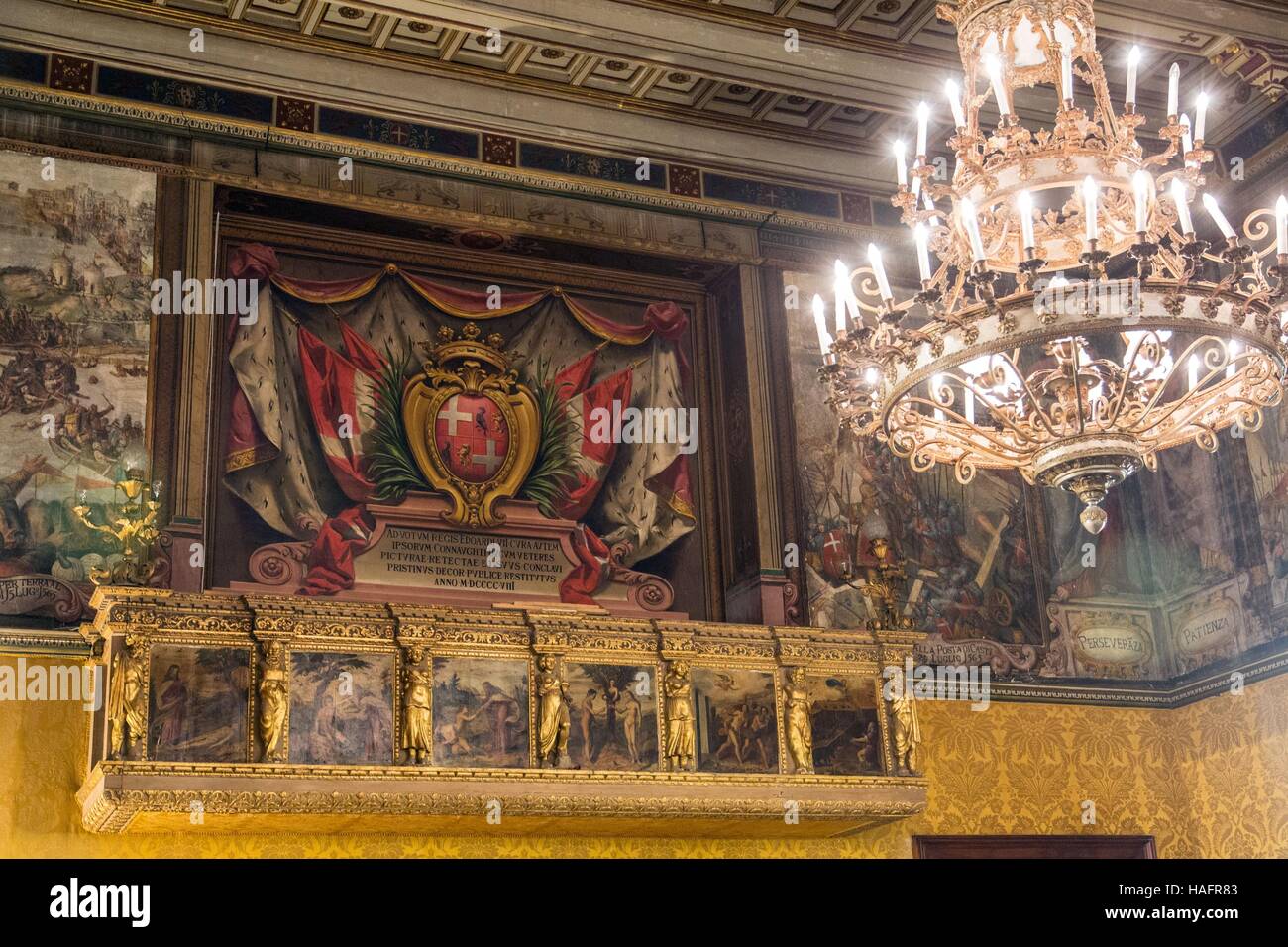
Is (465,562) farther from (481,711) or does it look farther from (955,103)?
(955,103)

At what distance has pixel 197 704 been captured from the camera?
323 inches

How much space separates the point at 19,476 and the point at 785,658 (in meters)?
4.97

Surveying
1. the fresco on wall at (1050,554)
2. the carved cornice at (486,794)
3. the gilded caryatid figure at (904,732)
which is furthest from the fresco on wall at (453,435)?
the gilded caryatid figure at (904,732)

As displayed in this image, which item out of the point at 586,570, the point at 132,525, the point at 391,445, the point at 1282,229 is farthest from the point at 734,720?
the point at 1282,229

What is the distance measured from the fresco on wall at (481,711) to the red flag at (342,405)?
69.1 inches

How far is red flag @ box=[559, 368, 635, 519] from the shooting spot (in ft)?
35.0

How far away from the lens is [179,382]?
9.43 metres

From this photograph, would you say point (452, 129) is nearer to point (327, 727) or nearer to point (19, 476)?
point (19, 476)

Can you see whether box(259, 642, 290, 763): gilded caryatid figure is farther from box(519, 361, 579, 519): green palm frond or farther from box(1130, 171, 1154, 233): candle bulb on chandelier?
box(1130, 171, 1154, 233): candle bulb on chandelier

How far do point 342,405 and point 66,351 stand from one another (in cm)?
187

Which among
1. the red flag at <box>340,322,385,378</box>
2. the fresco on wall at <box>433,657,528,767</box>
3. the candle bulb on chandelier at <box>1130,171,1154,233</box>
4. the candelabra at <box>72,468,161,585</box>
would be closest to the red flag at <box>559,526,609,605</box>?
the fresco on wall at <box>433,657,528,767</box>

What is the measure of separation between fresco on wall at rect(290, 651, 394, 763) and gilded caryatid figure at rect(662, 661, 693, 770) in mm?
1787

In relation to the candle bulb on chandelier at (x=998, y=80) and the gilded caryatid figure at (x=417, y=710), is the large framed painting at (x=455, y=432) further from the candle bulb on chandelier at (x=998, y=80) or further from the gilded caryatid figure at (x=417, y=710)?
the candle bulb on chandelier at (x=998, y=80)
